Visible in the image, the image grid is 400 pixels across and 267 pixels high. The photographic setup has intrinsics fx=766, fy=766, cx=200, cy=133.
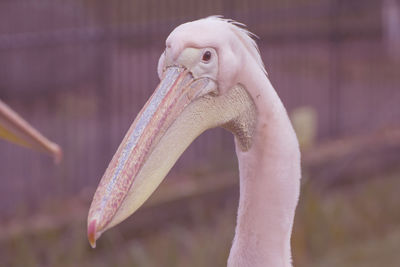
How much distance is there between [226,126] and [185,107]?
0.54ft

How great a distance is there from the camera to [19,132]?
2195 millimetres

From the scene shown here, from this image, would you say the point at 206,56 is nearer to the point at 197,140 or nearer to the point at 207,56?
the point at 207,56

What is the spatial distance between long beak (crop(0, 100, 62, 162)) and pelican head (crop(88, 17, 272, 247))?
2.19ft

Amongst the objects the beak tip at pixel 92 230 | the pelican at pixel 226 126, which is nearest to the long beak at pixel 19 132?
the pelican at pixel 226 126

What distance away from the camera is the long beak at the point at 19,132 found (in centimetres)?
217

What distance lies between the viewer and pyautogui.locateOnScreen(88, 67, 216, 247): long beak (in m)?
1.41

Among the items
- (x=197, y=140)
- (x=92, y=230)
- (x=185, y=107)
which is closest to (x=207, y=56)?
(x=185, y=107)

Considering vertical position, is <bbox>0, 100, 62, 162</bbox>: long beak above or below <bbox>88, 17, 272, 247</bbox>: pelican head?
below

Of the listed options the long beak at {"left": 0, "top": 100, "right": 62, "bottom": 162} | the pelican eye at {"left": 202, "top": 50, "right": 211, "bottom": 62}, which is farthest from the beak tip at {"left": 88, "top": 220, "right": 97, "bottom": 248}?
the long beak at {"left": 0, "top": 100, "right": 62, "bottom": 162}

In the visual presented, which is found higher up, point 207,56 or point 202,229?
point 207,56

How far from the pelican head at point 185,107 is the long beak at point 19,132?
67 centimetres

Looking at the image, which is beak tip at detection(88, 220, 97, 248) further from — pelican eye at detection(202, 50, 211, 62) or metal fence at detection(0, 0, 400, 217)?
metal fence at detection(0, 0, 400, 217)

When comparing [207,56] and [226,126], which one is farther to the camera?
[226,126]

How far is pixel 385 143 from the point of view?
639cm
